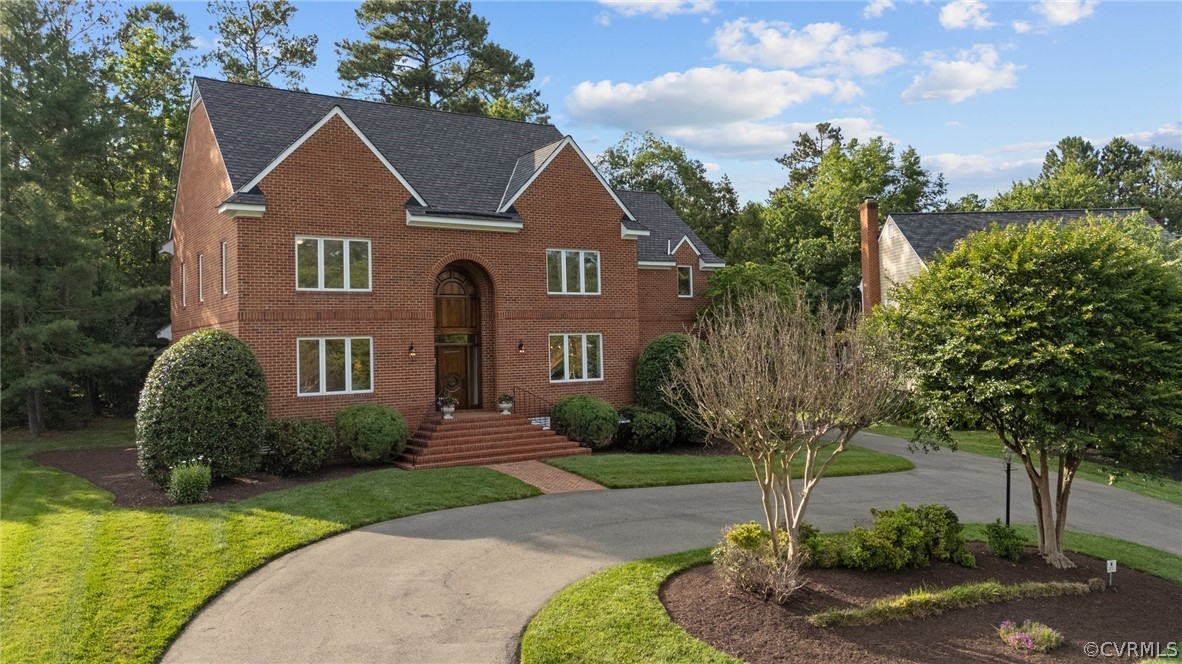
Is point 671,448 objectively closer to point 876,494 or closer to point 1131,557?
point 876,494

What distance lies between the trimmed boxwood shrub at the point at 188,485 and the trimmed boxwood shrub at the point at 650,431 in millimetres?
11048

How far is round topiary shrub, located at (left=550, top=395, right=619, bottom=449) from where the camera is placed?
66.8 ft

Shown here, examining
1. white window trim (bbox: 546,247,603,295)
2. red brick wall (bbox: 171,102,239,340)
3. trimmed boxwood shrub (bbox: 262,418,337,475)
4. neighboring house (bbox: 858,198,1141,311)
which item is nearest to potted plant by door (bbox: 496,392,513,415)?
white window trim (bbox: 546,247,603,295)

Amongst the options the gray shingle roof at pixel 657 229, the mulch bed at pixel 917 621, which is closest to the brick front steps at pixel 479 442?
the mulch bed at pixel 917 621

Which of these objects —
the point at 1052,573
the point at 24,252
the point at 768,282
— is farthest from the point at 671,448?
the point at 24,252

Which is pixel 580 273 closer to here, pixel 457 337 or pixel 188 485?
pixel 457 337

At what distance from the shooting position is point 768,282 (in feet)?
90.7

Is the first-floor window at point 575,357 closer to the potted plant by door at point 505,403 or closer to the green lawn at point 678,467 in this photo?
the potted plant by door at point 505,403

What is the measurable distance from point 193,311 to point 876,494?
19.4 meters

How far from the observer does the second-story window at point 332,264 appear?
18500 millimetres

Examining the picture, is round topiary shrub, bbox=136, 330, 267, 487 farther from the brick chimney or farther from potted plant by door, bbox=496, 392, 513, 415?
the brick chimney

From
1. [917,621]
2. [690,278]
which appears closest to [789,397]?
[917,621]

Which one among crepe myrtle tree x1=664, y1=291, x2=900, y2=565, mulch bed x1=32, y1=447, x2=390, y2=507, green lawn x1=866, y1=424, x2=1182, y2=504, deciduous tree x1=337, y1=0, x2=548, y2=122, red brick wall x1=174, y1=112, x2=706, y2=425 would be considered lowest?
green lawn x1=866, y1=424, x2=1182, y2=504

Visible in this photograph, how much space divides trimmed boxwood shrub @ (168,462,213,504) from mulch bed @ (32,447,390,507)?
0.72ft
